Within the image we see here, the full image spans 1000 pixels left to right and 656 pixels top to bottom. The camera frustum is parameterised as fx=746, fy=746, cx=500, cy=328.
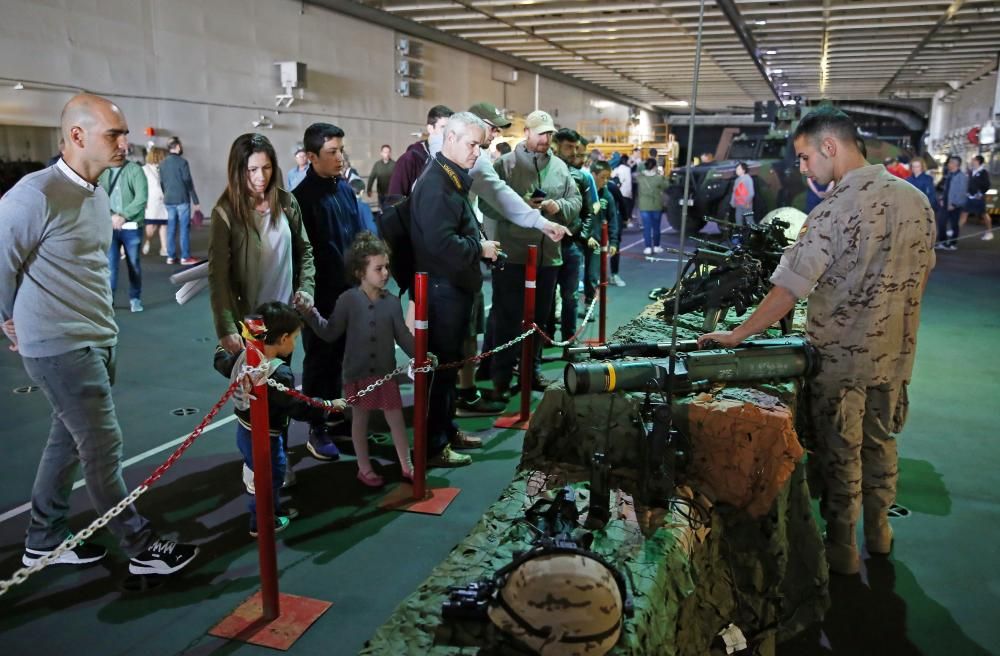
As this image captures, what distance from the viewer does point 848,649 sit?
2580 millimetres

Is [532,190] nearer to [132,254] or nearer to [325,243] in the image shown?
[325,243]

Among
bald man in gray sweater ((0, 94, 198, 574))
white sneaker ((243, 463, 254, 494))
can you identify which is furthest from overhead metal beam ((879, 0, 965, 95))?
bald man in gray sweater ((0, 94, 198, 574))

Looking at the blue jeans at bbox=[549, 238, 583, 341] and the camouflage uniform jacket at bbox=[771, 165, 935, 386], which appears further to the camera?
the blue jeans at bbox=[549, 238, 583, 341]

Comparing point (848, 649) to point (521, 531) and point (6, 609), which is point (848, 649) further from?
point (6, 609)

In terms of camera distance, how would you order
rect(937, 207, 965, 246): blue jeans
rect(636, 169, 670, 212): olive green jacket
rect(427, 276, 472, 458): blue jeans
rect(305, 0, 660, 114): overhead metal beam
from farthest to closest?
1. rect(937, 207, 965, 246): blue jeans
2. rect(305, 0, 660, 114): overhead metal beam
3. rect(636, 169, 670, 212): olive green jacket
4. rect(427, 276, 472, 458): blue jeans

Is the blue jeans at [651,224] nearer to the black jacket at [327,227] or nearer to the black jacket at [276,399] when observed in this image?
the black jacket at [327,227]

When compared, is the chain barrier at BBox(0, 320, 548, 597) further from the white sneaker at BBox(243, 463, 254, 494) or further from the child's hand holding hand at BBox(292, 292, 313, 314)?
the child's hand holding hand at BBox(292, 292, 313, 314)

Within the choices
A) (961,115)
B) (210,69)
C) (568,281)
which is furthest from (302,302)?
(961,115)

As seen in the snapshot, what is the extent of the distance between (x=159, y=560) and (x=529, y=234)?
9.73 feet

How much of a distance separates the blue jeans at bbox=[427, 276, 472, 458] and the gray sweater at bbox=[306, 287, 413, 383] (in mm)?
244

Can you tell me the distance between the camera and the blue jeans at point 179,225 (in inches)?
401

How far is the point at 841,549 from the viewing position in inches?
117

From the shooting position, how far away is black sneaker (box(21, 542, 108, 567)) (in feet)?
9.66

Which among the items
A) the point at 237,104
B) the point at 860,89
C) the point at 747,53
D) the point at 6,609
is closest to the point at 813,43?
the point at 747,53
